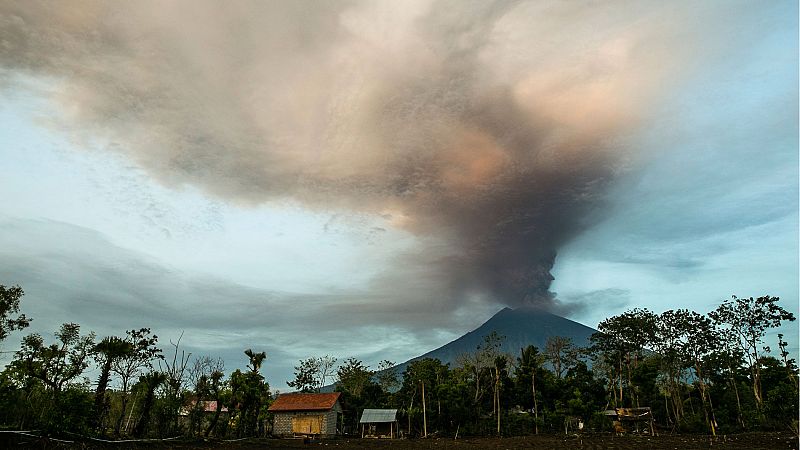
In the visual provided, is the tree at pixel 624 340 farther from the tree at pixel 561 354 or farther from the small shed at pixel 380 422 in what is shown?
the small shed at pixel 380 422

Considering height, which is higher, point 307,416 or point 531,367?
point 531,367

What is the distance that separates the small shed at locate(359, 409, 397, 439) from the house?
3.52 metres

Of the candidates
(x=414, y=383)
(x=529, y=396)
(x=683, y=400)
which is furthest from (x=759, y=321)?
(x=414, y=383)

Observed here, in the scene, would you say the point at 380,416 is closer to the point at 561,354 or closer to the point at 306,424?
the point at 306,424

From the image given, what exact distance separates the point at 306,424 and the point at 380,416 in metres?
8.09

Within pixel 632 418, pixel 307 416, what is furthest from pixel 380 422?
pixel 632 418

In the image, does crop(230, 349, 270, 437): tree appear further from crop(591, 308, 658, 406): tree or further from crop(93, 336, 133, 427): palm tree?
crop(591, 308, 658, 406): tree

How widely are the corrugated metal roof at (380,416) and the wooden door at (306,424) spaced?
4749mm

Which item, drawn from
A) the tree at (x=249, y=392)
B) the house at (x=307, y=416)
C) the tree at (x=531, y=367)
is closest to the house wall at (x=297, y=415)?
the house at (x=307, y=416)

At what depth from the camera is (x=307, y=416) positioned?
54469mm

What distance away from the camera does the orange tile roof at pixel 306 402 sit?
54438 millimetres

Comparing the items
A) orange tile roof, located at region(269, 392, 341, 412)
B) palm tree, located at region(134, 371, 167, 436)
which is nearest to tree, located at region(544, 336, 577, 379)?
orange tile roof, located at region(269, 392, 341, 412)

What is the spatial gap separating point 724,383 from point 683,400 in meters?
5.96

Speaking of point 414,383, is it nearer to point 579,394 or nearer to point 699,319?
point 579,394
